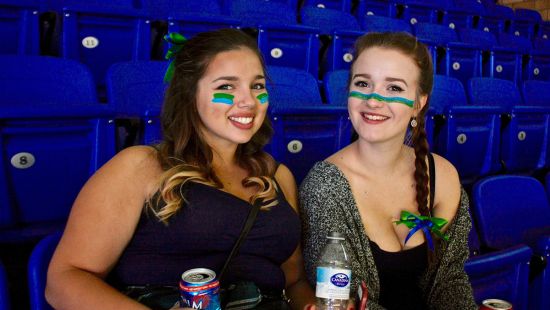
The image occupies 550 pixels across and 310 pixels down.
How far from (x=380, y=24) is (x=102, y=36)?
7.26 feet

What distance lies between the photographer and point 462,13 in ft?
16.0

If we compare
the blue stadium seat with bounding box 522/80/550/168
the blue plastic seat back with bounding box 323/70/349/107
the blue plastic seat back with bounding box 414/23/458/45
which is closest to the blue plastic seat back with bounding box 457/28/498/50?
the blue plastic seat back with bounding box 414/23/458/45

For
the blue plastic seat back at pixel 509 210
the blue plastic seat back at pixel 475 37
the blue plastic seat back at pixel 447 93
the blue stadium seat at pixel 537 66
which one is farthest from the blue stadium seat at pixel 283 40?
the blue stadium seat at pixel 537 66

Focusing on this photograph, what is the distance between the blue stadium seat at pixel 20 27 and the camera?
1848 millimetres

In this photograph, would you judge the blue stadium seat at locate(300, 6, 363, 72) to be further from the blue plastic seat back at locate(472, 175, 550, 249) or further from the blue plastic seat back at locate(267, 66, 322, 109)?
the blue plastic seat back at locate(472, 175, 550, 249)

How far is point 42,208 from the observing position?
48.8 inches

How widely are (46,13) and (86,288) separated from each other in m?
1.49

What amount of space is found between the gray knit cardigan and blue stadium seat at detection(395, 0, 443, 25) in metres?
3.40

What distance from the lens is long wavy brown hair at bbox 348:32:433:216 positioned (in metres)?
1.24

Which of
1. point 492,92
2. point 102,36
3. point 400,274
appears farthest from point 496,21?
point 400,274

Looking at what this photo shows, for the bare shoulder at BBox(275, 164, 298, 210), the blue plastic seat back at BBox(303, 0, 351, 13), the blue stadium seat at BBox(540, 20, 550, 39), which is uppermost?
the blue stadium seat at BBox(540, 20, 550, 39)

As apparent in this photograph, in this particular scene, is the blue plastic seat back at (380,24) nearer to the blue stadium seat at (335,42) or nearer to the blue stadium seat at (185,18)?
the blue stadium seat at (335,42)

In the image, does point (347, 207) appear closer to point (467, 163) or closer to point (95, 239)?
point (95, 239)

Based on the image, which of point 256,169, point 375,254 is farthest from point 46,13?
point 375,254
